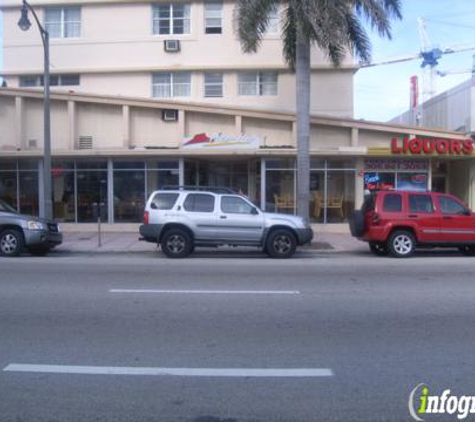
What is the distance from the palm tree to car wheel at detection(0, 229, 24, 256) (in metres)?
8.21

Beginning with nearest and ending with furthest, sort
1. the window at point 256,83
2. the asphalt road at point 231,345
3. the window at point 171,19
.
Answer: the asphalt road at point 231,345 → the window at point 256,83 → the window at point 171,19

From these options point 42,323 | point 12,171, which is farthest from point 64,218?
point 42,323

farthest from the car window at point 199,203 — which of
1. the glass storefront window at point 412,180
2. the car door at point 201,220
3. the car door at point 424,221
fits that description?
the glass storefront window at point 412,180

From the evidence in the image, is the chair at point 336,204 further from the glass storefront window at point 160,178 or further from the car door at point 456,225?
the car door at point 456,225

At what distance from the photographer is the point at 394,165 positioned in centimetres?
2191

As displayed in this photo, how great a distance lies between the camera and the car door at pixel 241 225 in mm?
14805

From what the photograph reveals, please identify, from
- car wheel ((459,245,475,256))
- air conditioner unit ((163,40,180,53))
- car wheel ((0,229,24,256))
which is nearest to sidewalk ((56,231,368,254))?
car wheel ((0,229,24,256))

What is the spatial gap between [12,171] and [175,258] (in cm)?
1100

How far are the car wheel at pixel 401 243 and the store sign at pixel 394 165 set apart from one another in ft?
24.2

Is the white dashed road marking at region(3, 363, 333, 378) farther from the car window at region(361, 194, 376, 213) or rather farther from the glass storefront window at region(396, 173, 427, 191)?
the glass storefront window at region(396, 173, 427, 191)

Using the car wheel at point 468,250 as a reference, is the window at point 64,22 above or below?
above

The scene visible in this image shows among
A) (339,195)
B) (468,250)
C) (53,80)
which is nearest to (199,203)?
(468,250)

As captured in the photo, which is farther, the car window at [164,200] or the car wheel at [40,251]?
the car wheel at [40,251]

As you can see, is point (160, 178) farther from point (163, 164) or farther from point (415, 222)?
point (415, 222)
